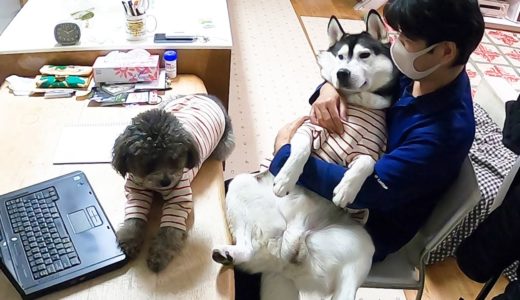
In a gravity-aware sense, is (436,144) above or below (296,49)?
above

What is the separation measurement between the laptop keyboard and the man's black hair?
0.87 meters

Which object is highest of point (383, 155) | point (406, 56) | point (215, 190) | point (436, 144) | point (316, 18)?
point (406, 56)

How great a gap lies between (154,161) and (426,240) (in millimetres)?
710

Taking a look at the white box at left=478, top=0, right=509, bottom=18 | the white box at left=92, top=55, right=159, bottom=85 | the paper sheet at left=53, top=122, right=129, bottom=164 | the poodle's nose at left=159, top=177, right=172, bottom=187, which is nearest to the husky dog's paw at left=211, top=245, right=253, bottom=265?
the poodle's nose at left=159, top=177, right=172, bottom=187

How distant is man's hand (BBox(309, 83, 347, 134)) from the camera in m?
1.25

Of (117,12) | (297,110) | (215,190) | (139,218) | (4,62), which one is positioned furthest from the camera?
(297,110)

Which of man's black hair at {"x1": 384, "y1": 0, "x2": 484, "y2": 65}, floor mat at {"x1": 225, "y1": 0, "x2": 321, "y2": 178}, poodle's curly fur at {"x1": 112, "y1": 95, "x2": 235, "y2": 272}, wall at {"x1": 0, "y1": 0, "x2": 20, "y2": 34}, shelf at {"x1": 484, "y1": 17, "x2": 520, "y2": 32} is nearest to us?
man's black hair at {"x1": 384, "y1": 0, "x2": 484, "y2": 65}

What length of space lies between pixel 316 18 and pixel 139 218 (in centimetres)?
334

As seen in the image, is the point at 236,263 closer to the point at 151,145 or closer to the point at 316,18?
the point at 151,145

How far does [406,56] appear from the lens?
1104 mm

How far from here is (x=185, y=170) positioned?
1222 millimetres

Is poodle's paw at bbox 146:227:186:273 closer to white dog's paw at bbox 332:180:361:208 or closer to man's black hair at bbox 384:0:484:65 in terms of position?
white dog's paw at bbox 332:180:361:208

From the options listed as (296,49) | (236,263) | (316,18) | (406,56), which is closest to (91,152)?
(236,263)

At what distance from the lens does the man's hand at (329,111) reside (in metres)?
1.25
